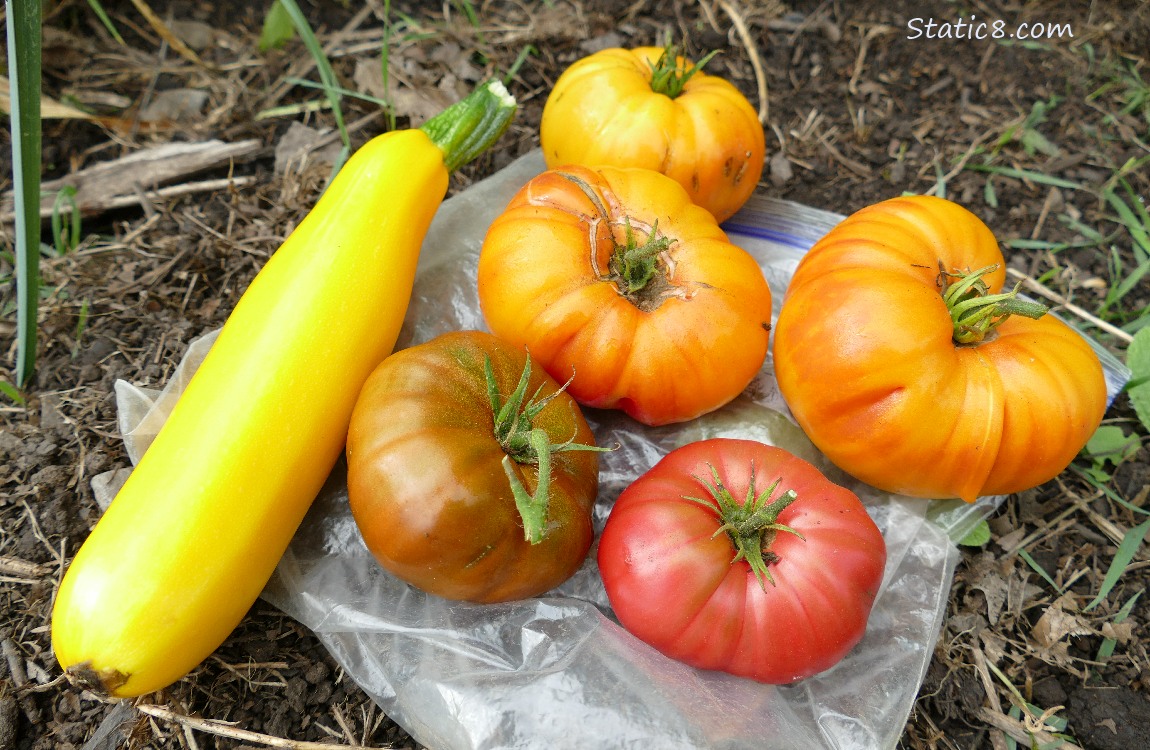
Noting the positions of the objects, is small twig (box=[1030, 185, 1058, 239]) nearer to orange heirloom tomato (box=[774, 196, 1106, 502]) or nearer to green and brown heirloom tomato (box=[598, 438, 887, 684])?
orange heirloom tomato (box=[774, 196, 1106, 502])

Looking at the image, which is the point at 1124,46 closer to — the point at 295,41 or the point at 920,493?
the point at 920,493

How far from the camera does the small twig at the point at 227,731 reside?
5.19ft

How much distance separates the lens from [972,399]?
1685 mm

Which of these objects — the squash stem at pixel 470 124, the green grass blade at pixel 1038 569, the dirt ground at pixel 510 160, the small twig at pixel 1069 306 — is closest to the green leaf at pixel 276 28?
the dirt ground at pixel 510 160

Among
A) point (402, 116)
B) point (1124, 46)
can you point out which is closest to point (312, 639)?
point (402, 116)

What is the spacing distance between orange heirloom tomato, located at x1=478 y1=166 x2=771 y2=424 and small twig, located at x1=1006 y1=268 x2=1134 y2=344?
1049 millimetres

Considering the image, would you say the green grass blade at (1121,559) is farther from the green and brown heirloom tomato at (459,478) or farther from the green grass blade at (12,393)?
the green grass blade at (12,393)

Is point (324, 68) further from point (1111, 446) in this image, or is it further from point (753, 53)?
point (1111, 446)

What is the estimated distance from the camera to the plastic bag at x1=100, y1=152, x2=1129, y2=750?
1580 millimetres

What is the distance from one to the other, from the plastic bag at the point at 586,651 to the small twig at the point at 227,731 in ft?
0.48

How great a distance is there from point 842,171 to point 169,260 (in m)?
2.05

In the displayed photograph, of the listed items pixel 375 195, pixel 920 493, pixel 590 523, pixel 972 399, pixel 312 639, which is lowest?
pixel 312 639

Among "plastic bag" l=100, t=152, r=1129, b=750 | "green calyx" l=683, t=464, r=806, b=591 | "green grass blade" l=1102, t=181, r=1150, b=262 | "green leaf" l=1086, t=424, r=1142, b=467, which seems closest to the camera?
"green calyx" l=683, t=464, r=806, b=591

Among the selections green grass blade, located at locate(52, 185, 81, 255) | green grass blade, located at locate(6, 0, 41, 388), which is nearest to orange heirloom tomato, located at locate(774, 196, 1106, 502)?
green grass blade, located at locate(6, 0, 41, 388)
